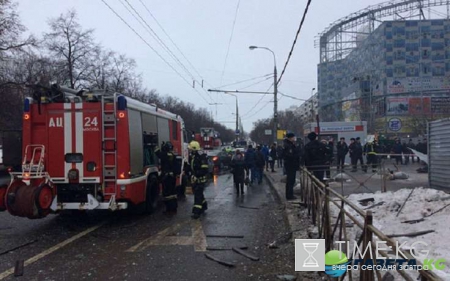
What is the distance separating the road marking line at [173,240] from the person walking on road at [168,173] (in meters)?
2.07

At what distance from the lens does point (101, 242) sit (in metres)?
7.36

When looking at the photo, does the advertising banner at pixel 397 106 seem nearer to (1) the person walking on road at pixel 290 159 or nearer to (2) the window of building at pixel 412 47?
(2) the window of building at pixel 412 47

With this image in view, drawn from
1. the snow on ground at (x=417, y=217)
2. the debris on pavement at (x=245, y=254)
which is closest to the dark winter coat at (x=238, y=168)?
the snow on ground at (x=417, y=217)

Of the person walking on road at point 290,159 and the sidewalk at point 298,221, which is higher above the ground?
the person walking on road at point 290,159

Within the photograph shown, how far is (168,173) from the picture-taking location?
33.4ft

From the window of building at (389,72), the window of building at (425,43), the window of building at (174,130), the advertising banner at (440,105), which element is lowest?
the window of building at (174,130)

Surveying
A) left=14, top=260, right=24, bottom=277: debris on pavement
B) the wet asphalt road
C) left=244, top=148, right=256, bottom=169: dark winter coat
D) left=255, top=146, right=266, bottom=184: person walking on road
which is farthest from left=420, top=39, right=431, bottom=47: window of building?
left=14, top=260, right=24, bottom=277: debris on pavement

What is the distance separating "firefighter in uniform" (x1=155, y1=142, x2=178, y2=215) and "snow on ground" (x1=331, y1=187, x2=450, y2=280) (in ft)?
14.8

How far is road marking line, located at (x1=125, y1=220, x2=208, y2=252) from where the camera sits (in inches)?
273

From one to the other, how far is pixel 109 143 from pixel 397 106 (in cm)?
4866

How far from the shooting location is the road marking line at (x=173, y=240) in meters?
6.94

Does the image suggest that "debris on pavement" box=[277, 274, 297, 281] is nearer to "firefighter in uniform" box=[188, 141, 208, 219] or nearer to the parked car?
"firefighter in uniform" box=[188, 141, 208, 219]

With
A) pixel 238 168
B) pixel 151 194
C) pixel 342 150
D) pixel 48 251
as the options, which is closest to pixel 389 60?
pixel 342 150

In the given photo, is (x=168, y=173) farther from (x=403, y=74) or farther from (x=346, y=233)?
(x=403, y=74)
